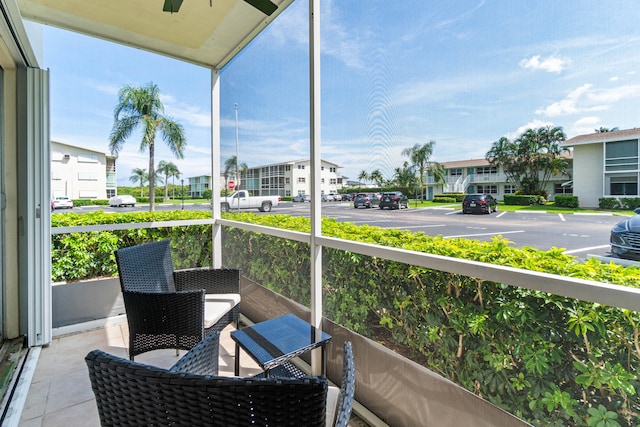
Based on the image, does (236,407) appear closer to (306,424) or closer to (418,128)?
(306,424)

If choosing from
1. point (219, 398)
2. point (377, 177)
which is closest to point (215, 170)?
point (377, 177)

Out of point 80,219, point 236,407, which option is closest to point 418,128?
point 236,407

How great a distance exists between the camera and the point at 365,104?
201 cm

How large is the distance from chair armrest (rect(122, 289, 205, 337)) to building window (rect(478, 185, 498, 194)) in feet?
6.28

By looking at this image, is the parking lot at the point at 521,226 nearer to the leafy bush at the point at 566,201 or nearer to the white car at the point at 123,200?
the leafy bush at the point at 566,201

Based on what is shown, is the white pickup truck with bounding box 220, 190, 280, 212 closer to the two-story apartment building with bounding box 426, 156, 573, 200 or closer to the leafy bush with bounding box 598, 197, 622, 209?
the two-story apartment building with bounding box 426, 156, 573, 200

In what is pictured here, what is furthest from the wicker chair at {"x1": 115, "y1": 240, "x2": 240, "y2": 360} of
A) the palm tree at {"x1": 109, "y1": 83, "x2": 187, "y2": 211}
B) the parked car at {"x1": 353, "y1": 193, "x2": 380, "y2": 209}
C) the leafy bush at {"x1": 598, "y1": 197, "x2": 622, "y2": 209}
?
the leafy bush at {"x1": 598, "y1": 197, "x2": 622, "y2": 209}

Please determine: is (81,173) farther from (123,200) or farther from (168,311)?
(168,311)

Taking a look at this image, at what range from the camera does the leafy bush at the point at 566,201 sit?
1.23 meters

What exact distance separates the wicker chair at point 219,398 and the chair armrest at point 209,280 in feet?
7.00

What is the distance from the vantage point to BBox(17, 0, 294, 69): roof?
8.72 feet

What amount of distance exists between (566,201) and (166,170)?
3.89m

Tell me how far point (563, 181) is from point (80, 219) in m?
4.07

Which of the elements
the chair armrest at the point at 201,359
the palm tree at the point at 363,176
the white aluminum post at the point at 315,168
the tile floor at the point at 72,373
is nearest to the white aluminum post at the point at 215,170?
the tile floor at the point at 72,373
